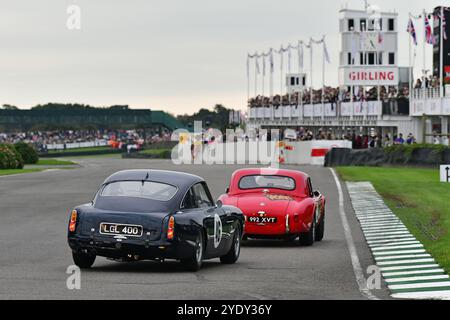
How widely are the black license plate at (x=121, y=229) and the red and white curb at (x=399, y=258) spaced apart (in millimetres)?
3216

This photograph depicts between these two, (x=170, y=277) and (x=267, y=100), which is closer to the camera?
(x=170, y=277)

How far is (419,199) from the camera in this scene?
3288cm

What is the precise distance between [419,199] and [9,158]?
29.5 m

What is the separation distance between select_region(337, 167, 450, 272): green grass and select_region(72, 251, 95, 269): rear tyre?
4842 millimetres

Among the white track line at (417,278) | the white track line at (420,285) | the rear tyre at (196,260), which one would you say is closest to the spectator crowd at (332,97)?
the white track line at (417,278)

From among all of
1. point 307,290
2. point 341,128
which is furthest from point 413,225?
point 341,128

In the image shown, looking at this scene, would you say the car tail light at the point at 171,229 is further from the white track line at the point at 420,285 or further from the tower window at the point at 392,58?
the tower window at the point at 392,58

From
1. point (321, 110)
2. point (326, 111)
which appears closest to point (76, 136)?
point (321, 110)

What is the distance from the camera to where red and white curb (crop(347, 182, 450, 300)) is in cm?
1352

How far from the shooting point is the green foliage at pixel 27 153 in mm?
69625
